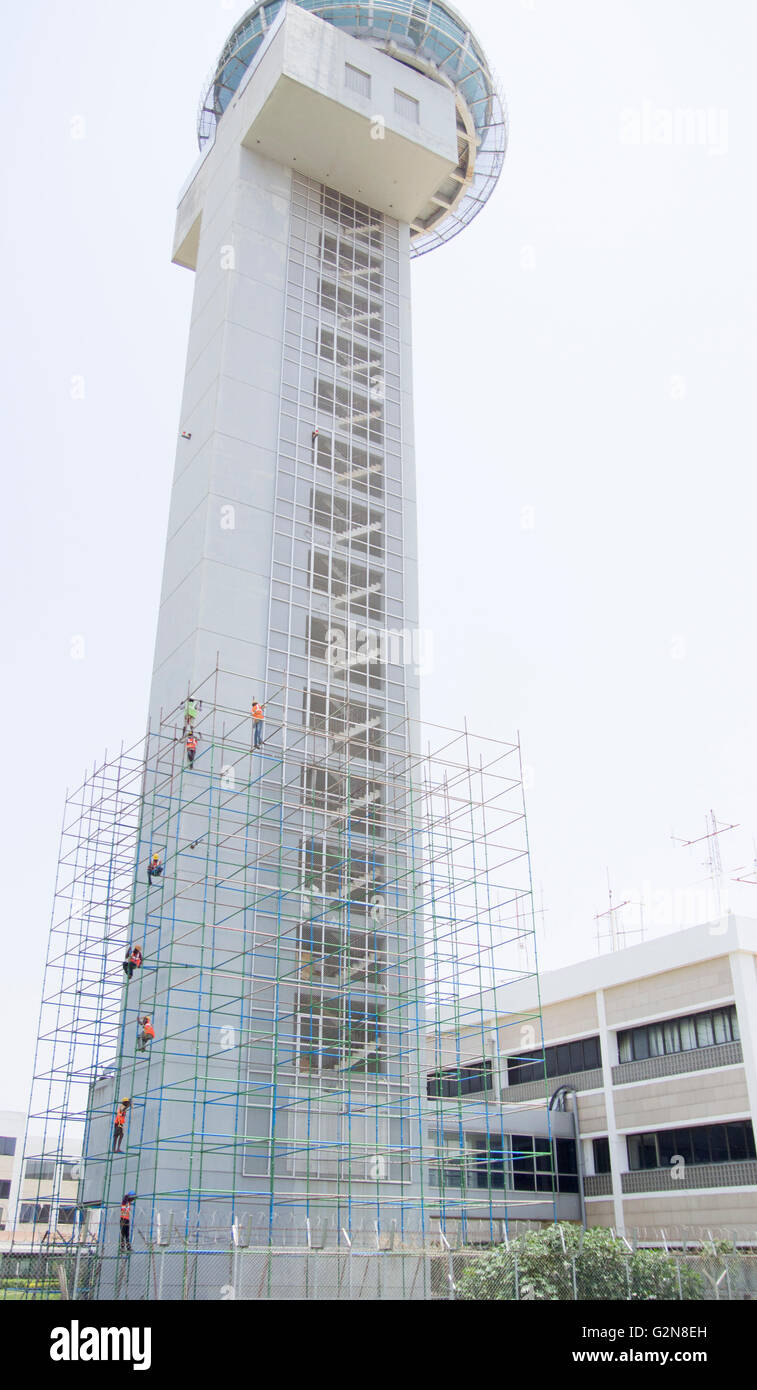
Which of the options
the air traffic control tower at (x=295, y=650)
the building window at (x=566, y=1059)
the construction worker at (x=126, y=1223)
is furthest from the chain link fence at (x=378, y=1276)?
the building window at (x=566, y=1059)

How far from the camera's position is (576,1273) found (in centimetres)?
2147

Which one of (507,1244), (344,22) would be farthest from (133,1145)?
(344,22)

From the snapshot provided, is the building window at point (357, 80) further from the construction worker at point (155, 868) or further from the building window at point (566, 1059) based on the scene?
the building window at point (566, 1059)

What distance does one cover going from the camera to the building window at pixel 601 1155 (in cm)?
4012

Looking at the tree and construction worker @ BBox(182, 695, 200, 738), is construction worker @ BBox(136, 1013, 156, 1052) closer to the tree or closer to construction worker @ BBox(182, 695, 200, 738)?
construction worker @ BBox(182, 695, 200, 738)

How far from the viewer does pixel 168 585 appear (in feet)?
117

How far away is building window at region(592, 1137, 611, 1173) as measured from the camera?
1580 inches

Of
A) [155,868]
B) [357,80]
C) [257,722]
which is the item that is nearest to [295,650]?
[257,722]

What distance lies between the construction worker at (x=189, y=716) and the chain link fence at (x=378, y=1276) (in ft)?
40.2

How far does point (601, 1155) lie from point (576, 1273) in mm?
20354

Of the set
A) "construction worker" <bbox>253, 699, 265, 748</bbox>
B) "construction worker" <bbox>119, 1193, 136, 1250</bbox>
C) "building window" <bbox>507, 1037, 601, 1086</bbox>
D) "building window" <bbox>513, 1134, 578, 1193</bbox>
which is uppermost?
"construction worker" <bbox>253, 699, 265, 748</bbox>

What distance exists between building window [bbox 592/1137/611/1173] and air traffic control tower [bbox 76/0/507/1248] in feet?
46.0

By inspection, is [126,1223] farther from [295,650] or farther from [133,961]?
[295,650]

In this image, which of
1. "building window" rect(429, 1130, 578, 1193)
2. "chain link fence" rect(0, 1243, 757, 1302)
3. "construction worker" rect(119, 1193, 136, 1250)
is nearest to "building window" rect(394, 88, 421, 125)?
"construction worker" rect(119, 1193, 136, 1250)
